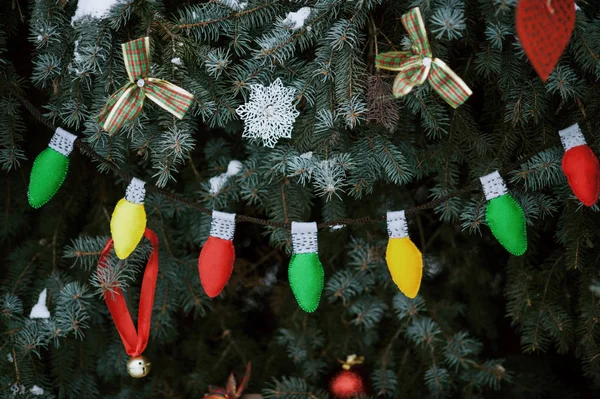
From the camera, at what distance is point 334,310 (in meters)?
1.24

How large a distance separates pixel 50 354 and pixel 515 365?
3.19 ft

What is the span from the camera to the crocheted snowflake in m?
0.88

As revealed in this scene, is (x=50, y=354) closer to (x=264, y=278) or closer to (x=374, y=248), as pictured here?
(x=264, y=278)

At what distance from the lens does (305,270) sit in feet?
2.92

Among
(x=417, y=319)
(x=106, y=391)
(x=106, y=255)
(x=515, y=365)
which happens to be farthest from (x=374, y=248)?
(x=106, y=391)

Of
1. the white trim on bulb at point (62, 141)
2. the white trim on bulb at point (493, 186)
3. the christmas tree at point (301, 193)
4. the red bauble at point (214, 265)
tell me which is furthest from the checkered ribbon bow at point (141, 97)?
the white trim on bulb at point (493, 186)

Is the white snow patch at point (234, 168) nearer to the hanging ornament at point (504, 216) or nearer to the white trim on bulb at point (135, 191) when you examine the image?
the white trim on bulb at point (135, 191)

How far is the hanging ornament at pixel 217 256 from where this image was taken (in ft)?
2.97

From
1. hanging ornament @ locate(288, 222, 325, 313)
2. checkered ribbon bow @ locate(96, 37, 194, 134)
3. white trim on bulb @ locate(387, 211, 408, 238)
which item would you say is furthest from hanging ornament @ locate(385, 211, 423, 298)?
checkered ribbon bow @ locate(96, 37, 194, 134)

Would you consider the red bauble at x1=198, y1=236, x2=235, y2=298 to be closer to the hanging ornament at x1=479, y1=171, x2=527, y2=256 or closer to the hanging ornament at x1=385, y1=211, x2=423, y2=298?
the hanging ornament at x1=385, y1=211, x2=423, y2=298

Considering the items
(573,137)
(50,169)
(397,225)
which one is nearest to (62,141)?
(50,169)

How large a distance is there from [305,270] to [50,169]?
43 centimetres

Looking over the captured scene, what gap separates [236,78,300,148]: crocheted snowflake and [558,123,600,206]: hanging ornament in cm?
41

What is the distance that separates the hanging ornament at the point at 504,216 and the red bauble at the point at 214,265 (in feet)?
1.34
